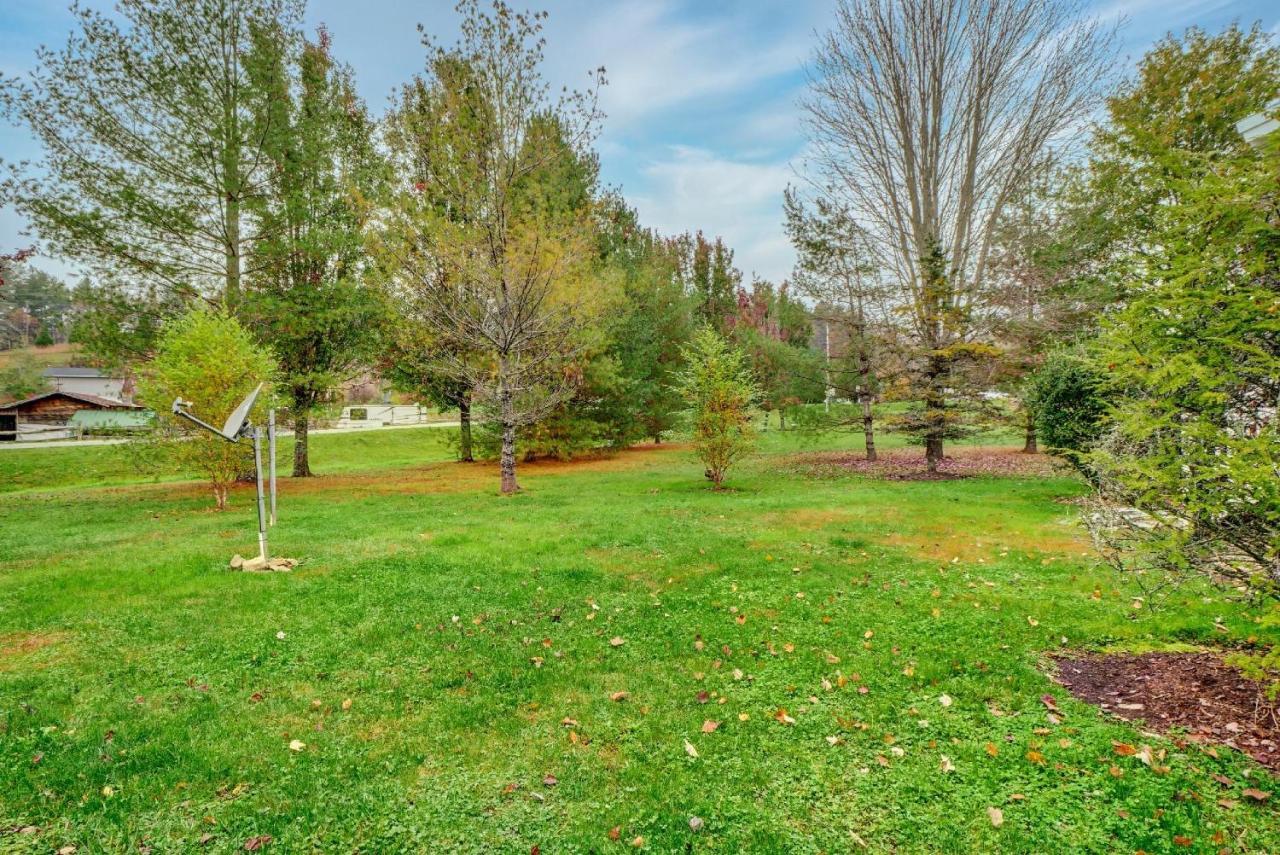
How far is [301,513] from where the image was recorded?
10453mm

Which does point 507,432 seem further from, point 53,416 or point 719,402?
point 53,416

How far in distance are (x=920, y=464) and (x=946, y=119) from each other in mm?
9390

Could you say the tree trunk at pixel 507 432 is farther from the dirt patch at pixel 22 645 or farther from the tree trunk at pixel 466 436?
the dirt patch at pixel 22 645

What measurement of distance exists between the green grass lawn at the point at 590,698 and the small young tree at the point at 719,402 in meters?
4.08

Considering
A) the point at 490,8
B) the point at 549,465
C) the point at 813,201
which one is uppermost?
the point at 490,8

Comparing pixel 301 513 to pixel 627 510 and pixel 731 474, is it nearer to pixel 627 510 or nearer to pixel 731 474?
pixel 627 510

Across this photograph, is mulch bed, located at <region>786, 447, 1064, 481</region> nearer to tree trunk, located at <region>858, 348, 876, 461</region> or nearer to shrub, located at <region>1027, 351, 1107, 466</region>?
tree trunk, located at <region>858, 348, 876, 461</region>

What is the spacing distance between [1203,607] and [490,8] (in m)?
14.4

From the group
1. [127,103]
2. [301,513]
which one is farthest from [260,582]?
[127,103]

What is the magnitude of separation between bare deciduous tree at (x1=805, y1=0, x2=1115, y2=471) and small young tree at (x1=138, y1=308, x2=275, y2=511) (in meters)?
14.6

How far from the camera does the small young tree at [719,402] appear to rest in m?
11.8

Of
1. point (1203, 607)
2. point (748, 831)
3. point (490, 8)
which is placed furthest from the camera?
point (490, 8)

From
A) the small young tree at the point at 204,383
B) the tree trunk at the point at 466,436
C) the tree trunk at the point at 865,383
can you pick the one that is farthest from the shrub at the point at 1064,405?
the tree trunk at the point at 466,436

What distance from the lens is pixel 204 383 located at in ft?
33.1
